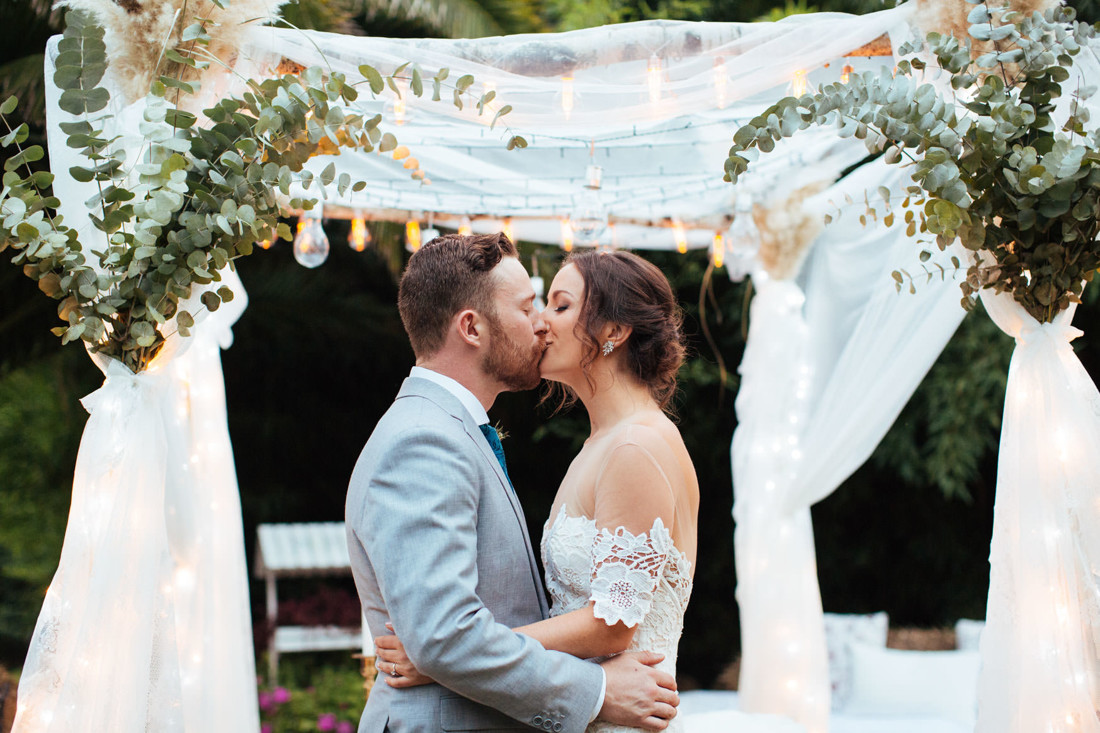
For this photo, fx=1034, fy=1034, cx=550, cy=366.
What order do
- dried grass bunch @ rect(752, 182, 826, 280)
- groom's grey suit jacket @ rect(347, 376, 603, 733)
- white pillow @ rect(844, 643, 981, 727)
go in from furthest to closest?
white pillow @ rect(844, 643, 981, 727)
dried grass bunch @ rect(752, 182, 826, 280)
groom's grey suit jacket @ rect(347, 376, 603, 733)

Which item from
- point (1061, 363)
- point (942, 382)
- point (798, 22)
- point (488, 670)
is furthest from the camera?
point (942, 382)

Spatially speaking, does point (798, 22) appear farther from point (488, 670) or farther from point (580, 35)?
point (488, 670)

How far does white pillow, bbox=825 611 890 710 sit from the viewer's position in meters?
5.70

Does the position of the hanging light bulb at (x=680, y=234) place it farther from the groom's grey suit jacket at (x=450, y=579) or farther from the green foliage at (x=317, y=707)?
the green foliage at (x=317, y=707)

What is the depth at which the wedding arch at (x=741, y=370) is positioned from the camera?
2.42m

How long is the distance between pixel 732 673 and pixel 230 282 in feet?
19.1

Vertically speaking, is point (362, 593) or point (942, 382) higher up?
point (942, 382)

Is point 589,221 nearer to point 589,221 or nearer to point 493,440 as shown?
point 589,221

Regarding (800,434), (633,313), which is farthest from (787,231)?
(633,313)

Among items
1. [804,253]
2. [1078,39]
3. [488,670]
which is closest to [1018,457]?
[1078,39]

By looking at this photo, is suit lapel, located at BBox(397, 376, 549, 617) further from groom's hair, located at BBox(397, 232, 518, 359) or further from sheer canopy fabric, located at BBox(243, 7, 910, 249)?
sheer canopy fabric, located at BBox(243, 7, 910, 249)

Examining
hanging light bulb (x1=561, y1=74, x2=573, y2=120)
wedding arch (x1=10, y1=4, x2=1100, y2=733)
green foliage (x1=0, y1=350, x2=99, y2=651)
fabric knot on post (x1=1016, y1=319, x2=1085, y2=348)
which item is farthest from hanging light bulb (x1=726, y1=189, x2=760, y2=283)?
green foliage (x1=0, y1=350, x2=99, y2=651)

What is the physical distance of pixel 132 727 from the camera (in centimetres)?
233

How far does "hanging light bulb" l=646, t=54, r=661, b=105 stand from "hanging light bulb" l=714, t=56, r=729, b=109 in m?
0.16
